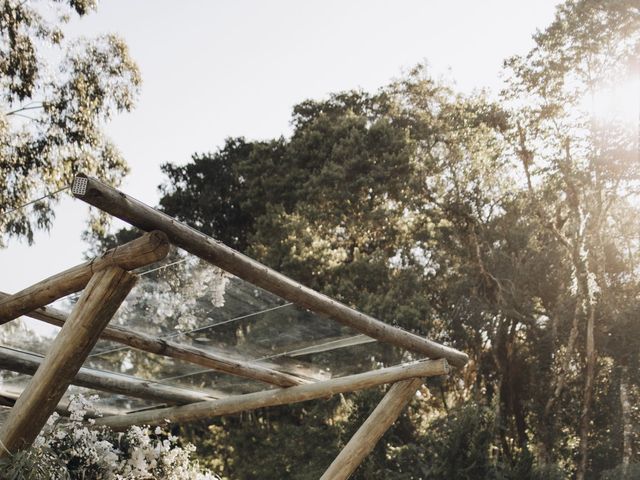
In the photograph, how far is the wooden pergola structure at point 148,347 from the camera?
262cm

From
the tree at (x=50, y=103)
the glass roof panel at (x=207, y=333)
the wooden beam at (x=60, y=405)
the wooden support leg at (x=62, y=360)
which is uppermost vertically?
the tree at (x=50, y=103)

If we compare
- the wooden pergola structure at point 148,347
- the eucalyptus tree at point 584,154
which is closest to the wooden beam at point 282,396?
the wooden pergola structure at point 148,347

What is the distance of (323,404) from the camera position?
11.0 meters

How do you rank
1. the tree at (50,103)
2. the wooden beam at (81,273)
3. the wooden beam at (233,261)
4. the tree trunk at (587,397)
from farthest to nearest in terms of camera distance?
1. the tree trunk at (587,397)
2. the tree at (50,103)
3. the wooden beam at (81,273)
4. the wooden beam at (233,261)

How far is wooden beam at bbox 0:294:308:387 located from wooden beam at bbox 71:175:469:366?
908 mm

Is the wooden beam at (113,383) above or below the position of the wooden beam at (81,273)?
above

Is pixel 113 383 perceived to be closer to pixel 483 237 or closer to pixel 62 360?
pixel 62 360

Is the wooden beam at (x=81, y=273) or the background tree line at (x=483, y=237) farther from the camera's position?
the background tree line at (x=483, y=237)

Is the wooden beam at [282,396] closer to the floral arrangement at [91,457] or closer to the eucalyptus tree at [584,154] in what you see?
the floral arrangement at [91,457]

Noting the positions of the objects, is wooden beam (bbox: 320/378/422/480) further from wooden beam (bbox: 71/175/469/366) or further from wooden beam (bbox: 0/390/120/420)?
wooden beam (bbox: 0/390/120/420)

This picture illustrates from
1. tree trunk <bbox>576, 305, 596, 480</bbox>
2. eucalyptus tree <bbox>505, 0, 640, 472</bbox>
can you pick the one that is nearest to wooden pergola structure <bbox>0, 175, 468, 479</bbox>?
tree trunk <bbox>576, 305, 596, 480</bbox>

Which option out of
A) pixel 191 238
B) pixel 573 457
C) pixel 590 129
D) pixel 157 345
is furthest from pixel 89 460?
pixel 590 129

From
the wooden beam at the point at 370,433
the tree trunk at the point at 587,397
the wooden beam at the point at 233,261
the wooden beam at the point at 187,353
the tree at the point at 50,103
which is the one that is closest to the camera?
the wooden beam at the point at 233,261

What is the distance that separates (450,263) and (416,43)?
173 inches
